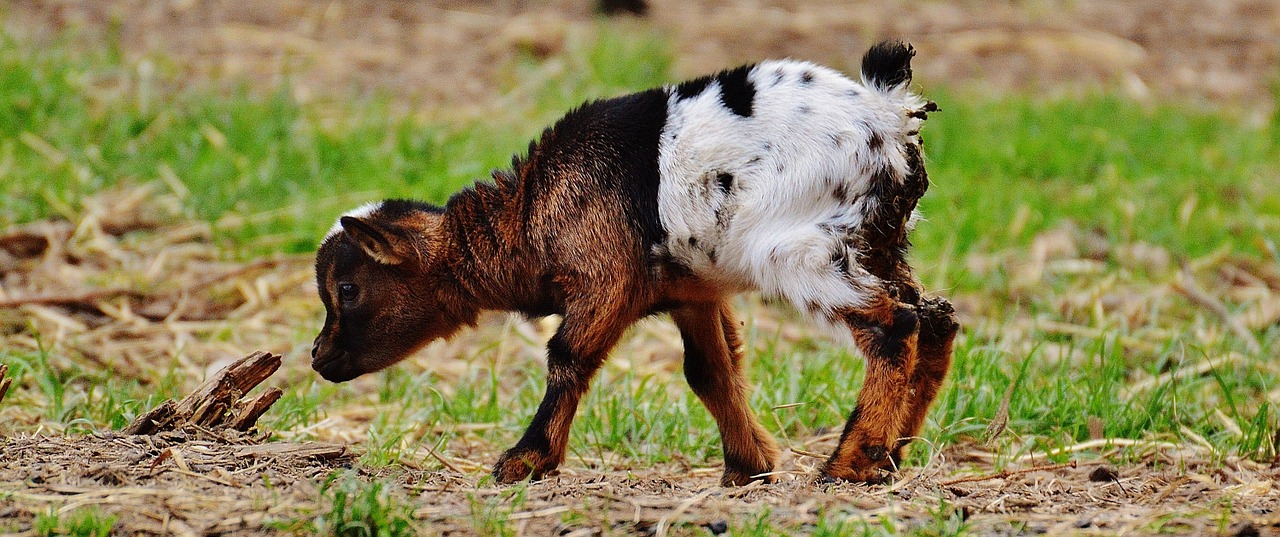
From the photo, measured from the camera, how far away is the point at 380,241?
4.57 meters

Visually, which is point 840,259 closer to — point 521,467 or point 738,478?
point 738,478

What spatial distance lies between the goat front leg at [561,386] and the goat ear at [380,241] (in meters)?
0.71

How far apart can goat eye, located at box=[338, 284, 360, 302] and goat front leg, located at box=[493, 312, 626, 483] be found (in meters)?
0.88

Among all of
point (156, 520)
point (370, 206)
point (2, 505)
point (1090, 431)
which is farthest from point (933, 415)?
point (2, 505)

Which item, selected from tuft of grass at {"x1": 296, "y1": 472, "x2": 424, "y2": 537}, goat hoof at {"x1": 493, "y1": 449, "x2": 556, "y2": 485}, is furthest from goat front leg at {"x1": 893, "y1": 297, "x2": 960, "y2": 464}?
tuft of grass at {"x1": 296, "y1": 472, "x2": 424, "y2": 537}

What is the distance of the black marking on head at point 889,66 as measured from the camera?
4.12 metres

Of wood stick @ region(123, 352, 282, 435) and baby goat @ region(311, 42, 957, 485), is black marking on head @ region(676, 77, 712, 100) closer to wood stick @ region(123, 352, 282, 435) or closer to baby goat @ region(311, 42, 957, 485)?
baby goat @ region(311, 42, 957, 485)

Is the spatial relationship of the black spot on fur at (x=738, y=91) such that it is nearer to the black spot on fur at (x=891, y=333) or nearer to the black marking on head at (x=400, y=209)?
the black spot on fur at (x=891, y=333)

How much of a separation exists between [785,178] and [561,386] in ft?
3.31

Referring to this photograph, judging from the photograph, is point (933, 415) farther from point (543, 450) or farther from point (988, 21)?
point (988, 21)

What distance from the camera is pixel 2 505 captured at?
3.49 metres

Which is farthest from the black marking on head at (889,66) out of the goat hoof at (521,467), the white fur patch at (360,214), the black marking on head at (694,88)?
the white fur patch at (360,214)

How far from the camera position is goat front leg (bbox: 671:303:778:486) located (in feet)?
15.4

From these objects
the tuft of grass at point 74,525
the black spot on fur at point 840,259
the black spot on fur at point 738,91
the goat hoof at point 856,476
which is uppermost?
the black spot on fur at point 738,91
